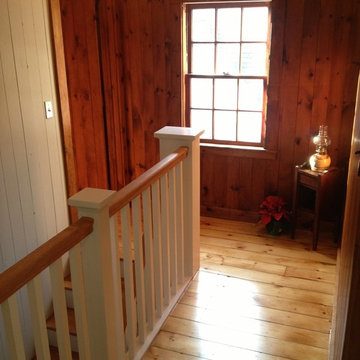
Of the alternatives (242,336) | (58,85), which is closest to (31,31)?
(58,85)

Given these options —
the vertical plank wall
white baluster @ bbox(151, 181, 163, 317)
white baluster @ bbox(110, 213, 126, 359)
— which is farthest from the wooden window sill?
white baluster @ bbox(110, 213, 126, 359)

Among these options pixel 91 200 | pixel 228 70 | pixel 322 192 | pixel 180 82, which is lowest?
pixel 322 192

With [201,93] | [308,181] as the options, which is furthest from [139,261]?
[201,93]

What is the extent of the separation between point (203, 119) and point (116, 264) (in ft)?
7.85

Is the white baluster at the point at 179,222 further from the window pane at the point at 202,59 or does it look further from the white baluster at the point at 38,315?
the window pane at the point at 202,59

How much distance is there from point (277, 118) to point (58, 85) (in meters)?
1.83

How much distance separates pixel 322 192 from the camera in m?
3.59

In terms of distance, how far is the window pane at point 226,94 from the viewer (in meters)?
3.95

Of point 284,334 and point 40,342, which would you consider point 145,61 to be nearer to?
point 284,334

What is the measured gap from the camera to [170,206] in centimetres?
270

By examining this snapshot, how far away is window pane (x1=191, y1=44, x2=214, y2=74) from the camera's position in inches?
155

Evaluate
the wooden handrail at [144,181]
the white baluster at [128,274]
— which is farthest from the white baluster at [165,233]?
the white baluster at [128,274]

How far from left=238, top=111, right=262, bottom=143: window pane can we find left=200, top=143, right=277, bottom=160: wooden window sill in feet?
0.28

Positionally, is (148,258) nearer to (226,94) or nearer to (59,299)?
(59,299)
